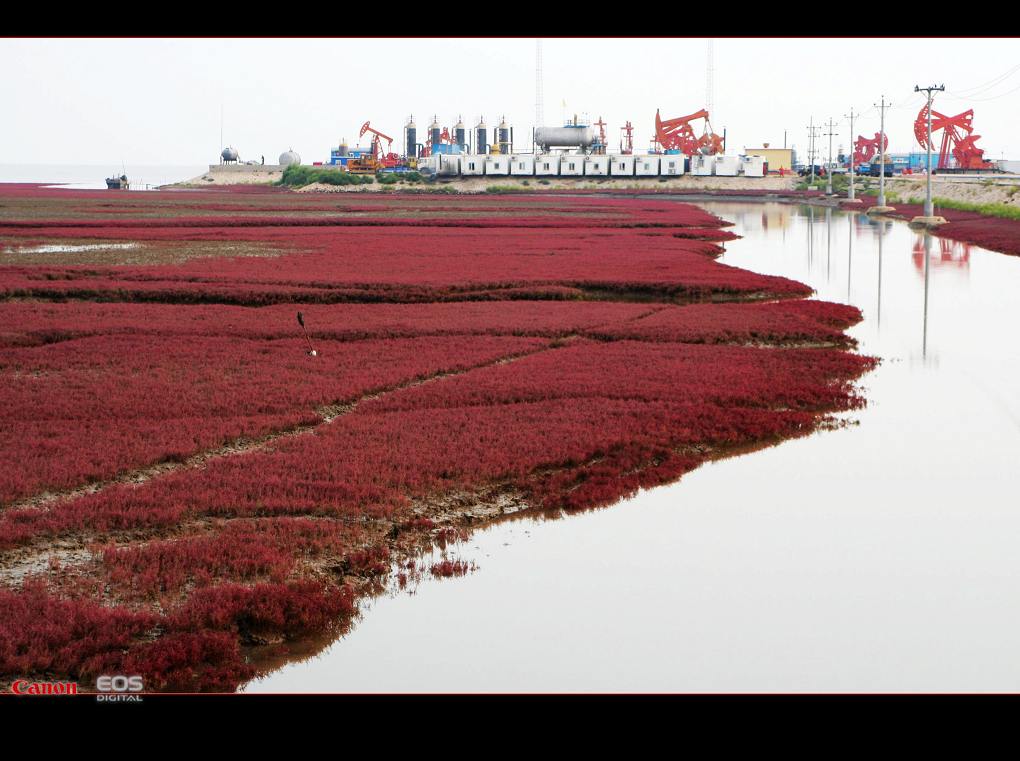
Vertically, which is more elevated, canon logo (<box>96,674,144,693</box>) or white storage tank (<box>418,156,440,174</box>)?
white storage tank (<box>418,156,440,174</box>)

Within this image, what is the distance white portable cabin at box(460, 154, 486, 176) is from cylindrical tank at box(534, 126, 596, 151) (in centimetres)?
710

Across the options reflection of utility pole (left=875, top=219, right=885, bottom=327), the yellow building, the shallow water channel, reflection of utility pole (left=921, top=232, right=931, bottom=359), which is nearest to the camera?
the shallow water channel

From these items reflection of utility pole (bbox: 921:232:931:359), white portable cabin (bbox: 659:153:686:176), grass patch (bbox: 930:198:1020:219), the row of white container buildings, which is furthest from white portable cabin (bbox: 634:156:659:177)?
reflection of utility pole (bbox: 921:232:931:359)

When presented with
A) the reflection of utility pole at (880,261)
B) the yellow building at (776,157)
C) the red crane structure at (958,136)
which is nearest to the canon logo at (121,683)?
the reflection of utility pole at (880,261)

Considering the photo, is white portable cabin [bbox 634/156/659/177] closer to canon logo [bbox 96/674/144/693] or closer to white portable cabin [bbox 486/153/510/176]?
white portable cabin [bbox 486/153/510/176]

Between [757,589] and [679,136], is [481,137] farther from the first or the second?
[757,589]

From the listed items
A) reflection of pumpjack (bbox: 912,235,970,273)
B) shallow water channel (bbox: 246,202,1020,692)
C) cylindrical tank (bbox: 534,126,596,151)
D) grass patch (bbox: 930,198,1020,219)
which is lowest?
shallow water channel (bbox: 246,202,1020,692)

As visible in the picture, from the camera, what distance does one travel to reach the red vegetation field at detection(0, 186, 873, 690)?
8.21 metres

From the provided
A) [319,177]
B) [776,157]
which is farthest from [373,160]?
[776,157]

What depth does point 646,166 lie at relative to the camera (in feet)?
406

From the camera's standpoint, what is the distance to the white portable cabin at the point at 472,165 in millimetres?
124875

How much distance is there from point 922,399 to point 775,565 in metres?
7.86

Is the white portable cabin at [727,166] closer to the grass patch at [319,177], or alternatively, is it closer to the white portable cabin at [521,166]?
the white portable cabin at [521,166]

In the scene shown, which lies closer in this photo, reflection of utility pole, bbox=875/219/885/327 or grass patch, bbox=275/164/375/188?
reflection of utility pole, bbox=875/219/885/327
